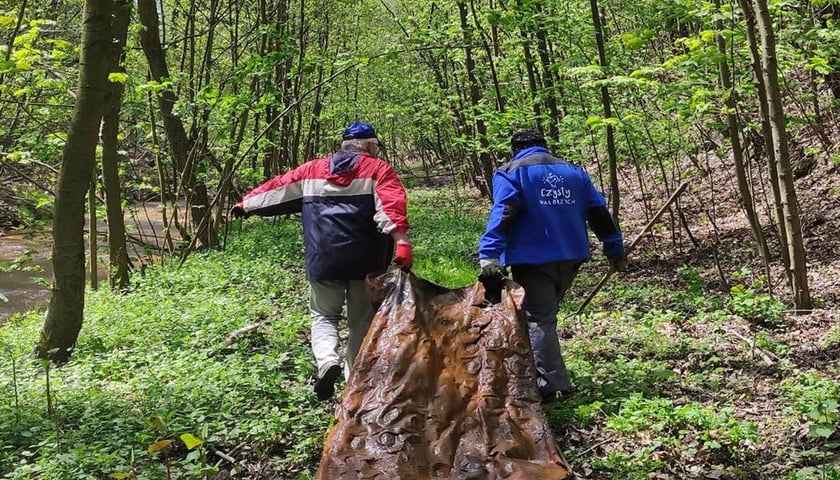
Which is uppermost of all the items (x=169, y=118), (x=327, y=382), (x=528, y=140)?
(x=169, y=118)

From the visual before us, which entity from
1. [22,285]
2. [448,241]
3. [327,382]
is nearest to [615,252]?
[327,382]

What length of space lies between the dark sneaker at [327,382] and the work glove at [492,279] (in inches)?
46.8

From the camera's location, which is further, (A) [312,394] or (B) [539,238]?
(A) [312,394]

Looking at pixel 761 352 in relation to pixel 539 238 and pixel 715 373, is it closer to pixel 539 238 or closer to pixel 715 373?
pixel 715 373

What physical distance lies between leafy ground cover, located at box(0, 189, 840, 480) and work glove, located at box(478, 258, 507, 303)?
0.86 m

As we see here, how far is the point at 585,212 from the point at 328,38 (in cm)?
1664

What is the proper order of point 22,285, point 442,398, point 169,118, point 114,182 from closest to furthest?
point 442,398, point 114,182, point 169,118, point 22,285

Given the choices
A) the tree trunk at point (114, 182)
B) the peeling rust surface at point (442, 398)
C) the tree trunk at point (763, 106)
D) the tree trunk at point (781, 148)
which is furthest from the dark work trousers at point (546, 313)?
the tree trunk at point (114, 182)

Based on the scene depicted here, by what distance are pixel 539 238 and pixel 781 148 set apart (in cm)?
255

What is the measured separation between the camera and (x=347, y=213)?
15.8 ft

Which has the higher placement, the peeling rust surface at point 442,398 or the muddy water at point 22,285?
the muddy water at point 22,285

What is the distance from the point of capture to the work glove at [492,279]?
4.52 metres

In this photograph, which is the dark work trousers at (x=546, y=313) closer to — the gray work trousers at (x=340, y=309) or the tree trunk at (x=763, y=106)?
the gray work trousers at (x=340, y=309)

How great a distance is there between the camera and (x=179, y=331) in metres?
6.47
